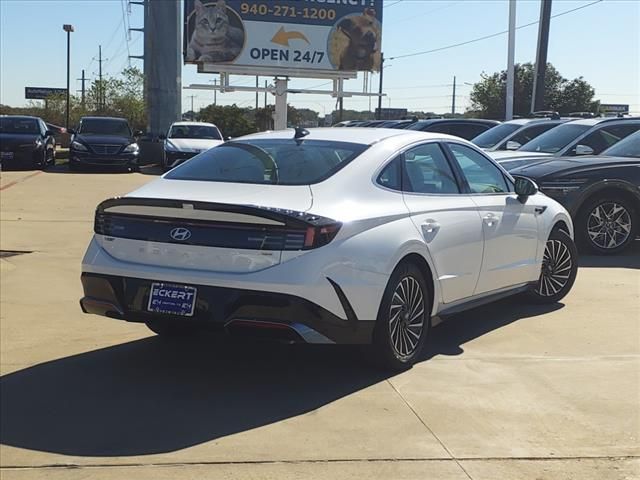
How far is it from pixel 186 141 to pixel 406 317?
1898 cm

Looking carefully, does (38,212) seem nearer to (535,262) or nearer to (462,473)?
(535,262)

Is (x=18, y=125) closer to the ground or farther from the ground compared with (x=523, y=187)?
farther from the ground

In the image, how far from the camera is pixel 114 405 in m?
4.60

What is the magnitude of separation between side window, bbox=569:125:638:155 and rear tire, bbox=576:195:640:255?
195 cm

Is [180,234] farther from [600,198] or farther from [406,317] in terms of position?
[600,198]

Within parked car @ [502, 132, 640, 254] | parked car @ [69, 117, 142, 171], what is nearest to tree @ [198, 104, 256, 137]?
parked car @ [69, 117, 142, 171]

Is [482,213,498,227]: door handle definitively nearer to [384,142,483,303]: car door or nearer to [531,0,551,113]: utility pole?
[384,142,483,303]: car door

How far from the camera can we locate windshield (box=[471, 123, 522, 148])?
50.4 feet

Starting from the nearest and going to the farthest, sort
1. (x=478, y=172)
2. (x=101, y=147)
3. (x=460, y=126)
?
(x=478, y=172), (x=460, y=126), (x=101, y=147)

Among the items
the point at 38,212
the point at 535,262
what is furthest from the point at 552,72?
the point at 535,262

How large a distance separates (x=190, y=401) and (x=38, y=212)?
9511 mm

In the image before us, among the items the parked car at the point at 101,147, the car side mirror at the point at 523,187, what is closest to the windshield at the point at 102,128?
the parked car at the point at 101,147

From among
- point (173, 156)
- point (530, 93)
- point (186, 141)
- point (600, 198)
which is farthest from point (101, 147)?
point (530, 93)

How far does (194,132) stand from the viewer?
79.4 feet
